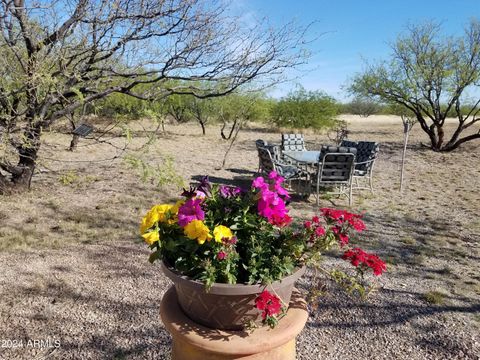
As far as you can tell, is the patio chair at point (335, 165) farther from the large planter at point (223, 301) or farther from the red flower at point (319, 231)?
the large planter at point (223, 301)

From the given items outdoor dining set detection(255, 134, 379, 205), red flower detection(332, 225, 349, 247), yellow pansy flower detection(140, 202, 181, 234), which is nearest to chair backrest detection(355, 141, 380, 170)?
outdoor dining set detection(255, 134, 379, 205)

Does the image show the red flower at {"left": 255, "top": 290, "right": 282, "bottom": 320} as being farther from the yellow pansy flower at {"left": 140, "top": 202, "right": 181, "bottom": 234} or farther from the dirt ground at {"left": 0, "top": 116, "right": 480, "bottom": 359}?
the dirt ground at {"left": 0, "top": 116, "right": 480, "bottom": 359}

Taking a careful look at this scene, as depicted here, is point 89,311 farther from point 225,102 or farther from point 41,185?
point 225,102

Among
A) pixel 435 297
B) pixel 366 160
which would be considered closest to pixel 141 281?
pixel 435 297

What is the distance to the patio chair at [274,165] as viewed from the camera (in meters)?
5.77

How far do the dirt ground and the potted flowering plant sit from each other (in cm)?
104

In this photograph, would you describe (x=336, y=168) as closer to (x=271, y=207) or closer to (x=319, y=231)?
(x=319, y=231)

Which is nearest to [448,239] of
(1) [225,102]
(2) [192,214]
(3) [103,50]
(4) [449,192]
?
(4) [449,192]

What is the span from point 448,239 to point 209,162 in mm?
6198

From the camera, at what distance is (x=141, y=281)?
10.1 ft

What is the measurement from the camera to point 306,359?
217cm

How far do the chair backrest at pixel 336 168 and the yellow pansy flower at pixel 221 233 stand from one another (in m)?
4.31

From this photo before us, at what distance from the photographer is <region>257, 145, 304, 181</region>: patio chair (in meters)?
5.77

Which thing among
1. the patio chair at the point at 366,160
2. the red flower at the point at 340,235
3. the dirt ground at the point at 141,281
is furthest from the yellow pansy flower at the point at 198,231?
the patio chair at the point at 366,160
